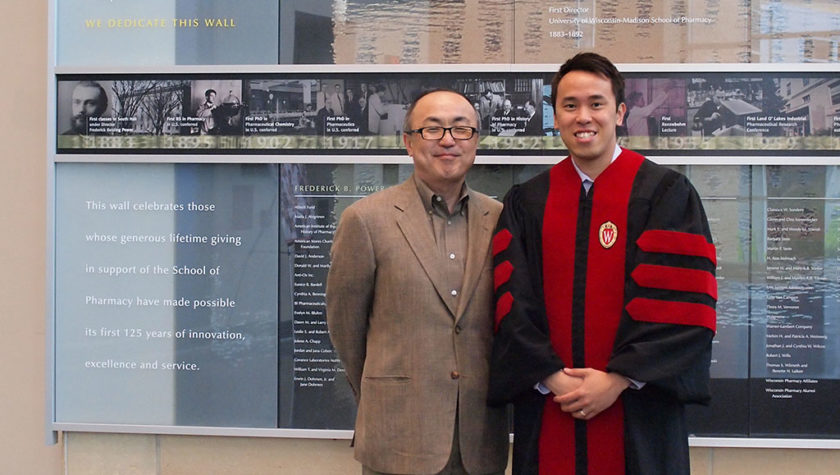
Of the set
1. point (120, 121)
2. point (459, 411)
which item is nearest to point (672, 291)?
point (459, 411)

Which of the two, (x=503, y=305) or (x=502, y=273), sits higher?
(x=502, y=273)

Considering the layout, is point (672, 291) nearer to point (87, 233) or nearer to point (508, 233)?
point (508, 233)

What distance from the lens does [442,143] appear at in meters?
3.10

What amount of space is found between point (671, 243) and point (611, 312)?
1.03 feet

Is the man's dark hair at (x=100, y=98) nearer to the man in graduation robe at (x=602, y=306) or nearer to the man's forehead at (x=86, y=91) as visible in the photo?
the man's forehead at (x=86, y=91)

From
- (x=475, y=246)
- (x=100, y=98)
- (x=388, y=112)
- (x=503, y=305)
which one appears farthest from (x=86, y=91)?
(x=503, y=305)

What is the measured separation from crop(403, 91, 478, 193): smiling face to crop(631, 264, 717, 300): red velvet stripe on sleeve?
0.74 m

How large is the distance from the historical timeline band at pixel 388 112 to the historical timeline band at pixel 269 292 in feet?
0.44

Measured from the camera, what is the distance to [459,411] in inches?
122

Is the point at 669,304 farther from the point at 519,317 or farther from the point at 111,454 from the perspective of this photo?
the point at 111,454

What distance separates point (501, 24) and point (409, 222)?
197cm

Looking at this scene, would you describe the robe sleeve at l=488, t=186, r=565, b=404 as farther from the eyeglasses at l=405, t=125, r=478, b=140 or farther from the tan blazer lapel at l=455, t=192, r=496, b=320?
the eyeglasses at l=405, t=125, r=478, b=140

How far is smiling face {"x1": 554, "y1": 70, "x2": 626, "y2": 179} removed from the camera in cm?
301

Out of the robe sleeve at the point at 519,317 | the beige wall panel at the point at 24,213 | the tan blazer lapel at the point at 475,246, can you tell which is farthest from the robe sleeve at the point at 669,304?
the beige wall panel at the point at 24,213
